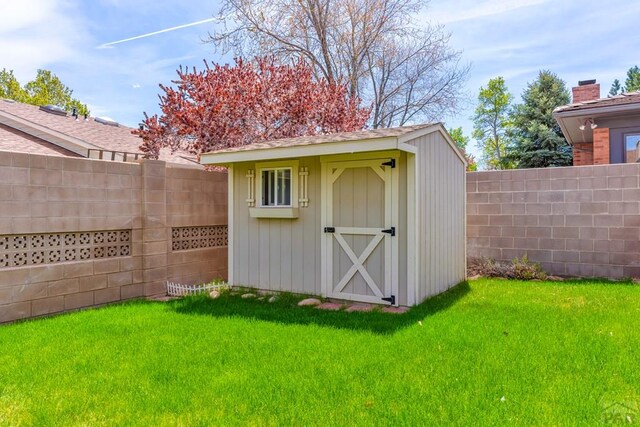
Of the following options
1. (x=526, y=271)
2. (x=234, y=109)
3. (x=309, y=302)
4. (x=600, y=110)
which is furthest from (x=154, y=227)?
(x=600, y=110)

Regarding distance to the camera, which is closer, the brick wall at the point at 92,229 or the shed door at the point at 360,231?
the brick wall at the point at 92,229

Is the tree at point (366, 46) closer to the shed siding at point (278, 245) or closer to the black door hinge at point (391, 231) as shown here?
the shed siding at point (278, 245)

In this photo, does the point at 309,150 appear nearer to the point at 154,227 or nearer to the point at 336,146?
the point at 336,146

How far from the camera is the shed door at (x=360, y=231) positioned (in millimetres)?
5367

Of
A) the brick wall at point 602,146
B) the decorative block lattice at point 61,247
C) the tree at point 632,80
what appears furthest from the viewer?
the tree at point 632,80

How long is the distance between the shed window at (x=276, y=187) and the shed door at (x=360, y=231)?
0.68m

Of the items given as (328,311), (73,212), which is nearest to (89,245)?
(73,212)

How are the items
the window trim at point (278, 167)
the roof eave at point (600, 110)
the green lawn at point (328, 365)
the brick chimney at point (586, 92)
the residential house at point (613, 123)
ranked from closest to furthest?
the green lawn at point (328, 365) < the window trim at point (278, 167) < the roof eave at point (600, 110) < the residential house at point (613, 123) < the brick chimney at point (586, 92)

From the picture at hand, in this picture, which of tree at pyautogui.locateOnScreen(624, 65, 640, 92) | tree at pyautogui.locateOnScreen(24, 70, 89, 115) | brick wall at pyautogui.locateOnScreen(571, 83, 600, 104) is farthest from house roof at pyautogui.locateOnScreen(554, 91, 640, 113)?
tree at pyautogui.locateOnScreen(24, 70, 89, 115)

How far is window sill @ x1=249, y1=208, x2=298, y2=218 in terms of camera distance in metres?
6.02

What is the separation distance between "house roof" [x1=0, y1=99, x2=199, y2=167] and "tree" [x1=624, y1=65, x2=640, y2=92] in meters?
25.8

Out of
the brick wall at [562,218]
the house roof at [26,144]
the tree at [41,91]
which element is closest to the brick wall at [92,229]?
the house roof at [26,144]

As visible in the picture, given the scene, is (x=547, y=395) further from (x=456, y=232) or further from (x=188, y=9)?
(x=188, y=9)

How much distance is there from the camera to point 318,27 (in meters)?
13.8
